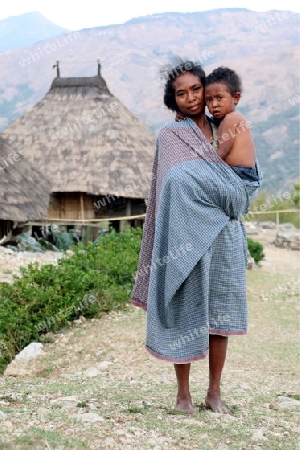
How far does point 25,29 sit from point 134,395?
121m

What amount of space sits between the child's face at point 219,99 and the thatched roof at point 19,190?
7.66 metres

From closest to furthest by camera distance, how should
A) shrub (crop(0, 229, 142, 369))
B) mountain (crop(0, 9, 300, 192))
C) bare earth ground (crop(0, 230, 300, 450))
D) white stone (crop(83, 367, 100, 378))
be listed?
bare earth ground (crop(0, 230, 300, 450)) → white stone (crop(83, 367, 100, 378)) → shrub (crop(0, 229, 142, 369)) → mountain (crop(0, 9, 300, 192))

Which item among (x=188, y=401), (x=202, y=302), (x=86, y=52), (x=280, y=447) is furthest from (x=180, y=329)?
(x=86, y=52)

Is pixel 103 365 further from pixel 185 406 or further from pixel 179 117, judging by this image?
pixel 179 117

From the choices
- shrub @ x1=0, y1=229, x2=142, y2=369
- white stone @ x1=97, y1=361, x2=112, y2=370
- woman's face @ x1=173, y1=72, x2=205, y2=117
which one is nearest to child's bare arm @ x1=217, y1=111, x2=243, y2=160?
woman's face @ x1=173, y1=72, x2=205, y2=117

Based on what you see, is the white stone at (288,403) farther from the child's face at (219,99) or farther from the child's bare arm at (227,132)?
the child's face at (219,99)

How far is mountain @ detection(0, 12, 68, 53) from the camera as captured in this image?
11162 centimetres

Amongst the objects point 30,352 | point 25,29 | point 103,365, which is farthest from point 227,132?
point 25,29

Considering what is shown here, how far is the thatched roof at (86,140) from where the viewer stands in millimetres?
14539

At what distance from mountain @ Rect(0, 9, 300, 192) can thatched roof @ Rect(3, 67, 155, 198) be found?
92.2ft

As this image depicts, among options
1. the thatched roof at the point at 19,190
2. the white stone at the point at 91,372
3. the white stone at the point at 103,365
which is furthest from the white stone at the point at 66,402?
the thatched roof at the point at 19,190

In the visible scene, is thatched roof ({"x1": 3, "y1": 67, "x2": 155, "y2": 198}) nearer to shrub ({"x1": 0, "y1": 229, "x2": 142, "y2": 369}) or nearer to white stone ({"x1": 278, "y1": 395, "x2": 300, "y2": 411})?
shrub ({"x1": 0, "y1": 229, "x2": 142, "y2": 369})

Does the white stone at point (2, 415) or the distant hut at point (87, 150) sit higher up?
the distant hut at point (87, 150)

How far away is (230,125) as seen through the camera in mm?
3184
